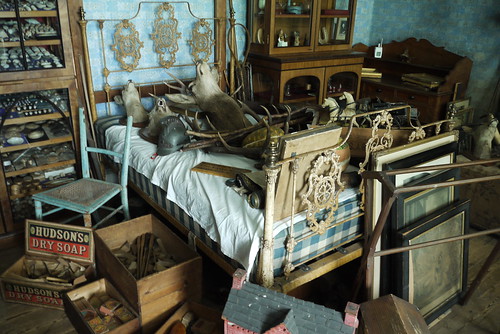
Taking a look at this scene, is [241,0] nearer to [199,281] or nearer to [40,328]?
[199,281]

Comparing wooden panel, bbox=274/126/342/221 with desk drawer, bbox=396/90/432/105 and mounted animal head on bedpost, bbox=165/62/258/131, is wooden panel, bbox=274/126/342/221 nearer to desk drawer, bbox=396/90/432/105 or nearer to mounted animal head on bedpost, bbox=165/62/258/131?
mounted animal head on bedpost, bbox=165/62/258/131

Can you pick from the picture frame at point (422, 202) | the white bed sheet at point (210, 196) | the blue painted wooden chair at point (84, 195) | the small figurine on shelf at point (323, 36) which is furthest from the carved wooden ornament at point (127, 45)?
the picture frame at point (422, 202)

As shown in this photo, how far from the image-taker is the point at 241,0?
4102 millimetres

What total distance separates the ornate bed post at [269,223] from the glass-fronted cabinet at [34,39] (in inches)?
74.7

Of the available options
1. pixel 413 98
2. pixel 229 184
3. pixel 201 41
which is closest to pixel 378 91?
pixel 413 98

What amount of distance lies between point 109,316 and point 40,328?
422 mm

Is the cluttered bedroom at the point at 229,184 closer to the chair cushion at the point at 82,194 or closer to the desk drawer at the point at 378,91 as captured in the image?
the chair cushion at the point at 82,194

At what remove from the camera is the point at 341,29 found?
4539 mm

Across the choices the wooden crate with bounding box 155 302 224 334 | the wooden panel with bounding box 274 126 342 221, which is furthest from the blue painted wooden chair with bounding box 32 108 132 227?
the wooden panel with bounding box 274 126 342 221

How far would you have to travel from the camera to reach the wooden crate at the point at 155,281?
206cm

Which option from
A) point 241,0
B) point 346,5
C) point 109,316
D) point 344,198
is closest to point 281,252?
point 344,198

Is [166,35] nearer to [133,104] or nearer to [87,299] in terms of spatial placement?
[133,104]

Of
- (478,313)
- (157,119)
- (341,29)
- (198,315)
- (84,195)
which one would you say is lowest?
(478,313)

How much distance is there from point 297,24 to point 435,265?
286 centimetres
